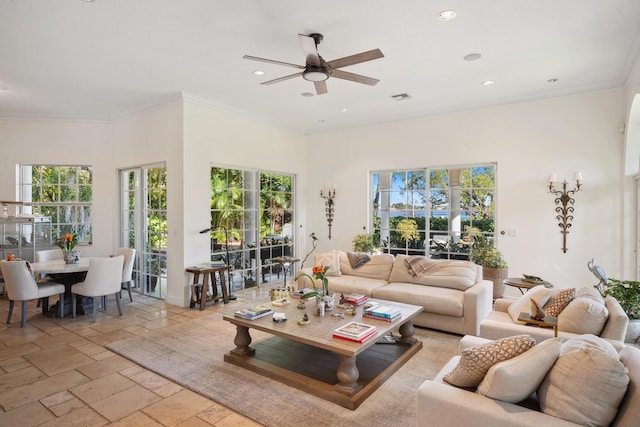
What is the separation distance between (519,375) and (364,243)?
4.92 meters

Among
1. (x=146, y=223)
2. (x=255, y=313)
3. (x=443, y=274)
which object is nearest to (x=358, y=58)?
(x=255, y=313)

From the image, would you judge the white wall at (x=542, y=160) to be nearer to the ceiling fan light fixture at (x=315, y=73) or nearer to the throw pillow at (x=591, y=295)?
the throw pillow at (x=591, y=295)

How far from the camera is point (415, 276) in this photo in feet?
15.9

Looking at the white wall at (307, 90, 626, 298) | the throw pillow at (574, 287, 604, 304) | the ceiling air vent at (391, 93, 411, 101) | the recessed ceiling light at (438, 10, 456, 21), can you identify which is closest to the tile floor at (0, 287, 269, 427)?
the throw pillow at (574, 287, 604, 304)

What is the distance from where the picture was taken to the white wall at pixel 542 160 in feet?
16.5

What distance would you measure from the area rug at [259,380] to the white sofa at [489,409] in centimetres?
77

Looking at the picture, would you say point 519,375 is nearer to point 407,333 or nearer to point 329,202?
point 407,333

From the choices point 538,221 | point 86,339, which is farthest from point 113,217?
point 538,221

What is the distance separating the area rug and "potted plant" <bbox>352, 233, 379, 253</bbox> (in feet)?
7.98

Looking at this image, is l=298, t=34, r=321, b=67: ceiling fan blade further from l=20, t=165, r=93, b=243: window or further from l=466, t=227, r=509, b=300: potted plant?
l=20, t=165, r=93, b=243: window

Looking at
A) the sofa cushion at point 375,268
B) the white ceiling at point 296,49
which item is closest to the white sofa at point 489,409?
the white ceiling at point 296,49

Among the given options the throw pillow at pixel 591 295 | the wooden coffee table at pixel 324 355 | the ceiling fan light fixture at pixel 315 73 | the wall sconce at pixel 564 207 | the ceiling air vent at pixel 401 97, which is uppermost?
the ceiling air vent at pixel 401 97

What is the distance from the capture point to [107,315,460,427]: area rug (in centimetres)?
252

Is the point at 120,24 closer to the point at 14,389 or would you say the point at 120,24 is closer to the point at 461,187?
the point at 14,389
